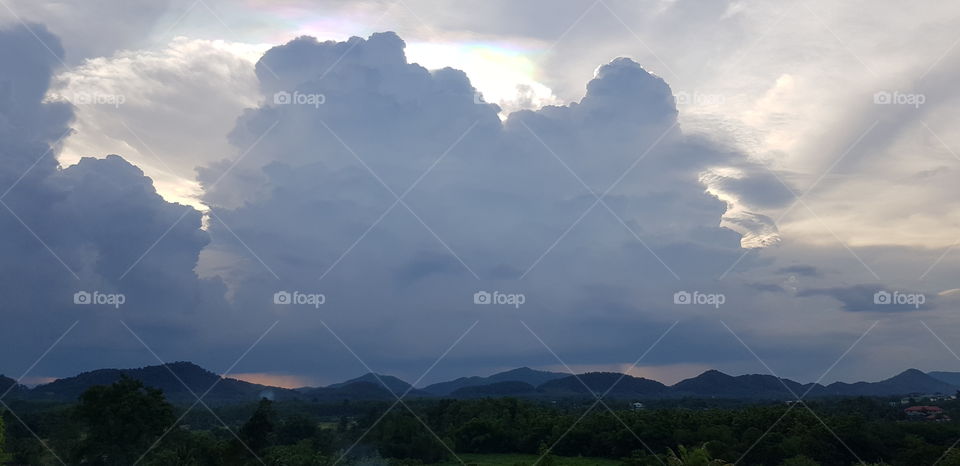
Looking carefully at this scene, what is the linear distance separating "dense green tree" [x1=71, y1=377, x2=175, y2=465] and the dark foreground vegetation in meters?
0.07

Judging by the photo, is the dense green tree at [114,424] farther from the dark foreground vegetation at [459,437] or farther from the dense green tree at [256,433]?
the dense green tree at [256,433]

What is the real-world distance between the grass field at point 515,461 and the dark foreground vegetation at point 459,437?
0.16 metres

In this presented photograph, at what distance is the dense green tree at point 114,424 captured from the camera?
51562 millimetres

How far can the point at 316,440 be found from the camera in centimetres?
6862

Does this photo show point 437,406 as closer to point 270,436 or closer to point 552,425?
point 552,425

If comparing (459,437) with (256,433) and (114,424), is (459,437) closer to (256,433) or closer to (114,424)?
(256,433)

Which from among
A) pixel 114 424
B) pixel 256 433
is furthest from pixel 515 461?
pixel 114 424

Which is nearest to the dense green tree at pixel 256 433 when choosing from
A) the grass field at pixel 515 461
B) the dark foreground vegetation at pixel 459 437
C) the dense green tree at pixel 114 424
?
the dark foreground vegetation at pixel 459 437

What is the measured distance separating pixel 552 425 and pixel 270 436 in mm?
32177

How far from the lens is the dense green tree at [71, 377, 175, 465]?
169ft

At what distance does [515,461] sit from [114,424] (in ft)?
114

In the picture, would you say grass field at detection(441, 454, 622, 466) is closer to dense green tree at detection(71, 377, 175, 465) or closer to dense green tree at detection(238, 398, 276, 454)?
dense green tree at detection(238, 398, 276, 454)

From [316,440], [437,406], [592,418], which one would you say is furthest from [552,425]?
[316,440]

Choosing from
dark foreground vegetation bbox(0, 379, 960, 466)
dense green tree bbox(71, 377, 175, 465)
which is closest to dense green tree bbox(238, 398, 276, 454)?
dark foreground vegetation bbox(0, 379, 960, 466)
